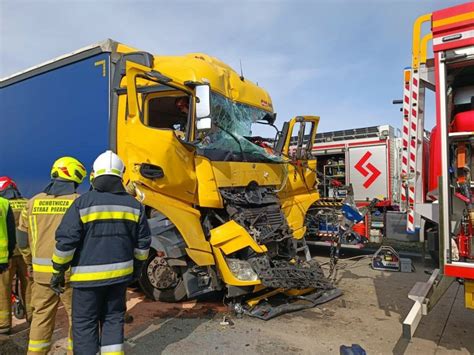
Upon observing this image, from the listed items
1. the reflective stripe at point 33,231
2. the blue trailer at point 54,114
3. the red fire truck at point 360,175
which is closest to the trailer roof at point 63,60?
the blue trailer at point 54,114

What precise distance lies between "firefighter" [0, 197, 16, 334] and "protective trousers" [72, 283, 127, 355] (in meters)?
1.54

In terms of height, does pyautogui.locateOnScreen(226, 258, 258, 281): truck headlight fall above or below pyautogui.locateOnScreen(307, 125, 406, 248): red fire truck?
below

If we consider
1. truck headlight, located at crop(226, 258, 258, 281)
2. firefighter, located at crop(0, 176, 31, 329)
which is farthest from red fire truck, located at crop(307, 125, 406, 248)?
firefighter, located at crop(0, 176, 31, 329)

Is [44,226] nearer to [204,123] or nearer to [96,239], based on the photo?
[96,239]

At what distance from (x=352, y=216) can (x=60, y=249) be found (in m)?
5.61

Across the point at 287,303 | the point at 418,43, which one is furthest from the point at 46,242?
the point at 418,43

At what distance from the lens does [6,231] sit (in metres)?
3.81

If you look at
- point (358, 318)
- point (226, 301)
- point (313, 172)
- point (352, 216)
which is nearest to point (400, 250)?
point (352, 216)

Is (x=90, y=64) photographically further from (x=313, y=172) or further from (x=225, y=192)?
(x=313, y=172)

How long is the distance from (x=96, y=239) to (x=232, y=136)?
109 inches

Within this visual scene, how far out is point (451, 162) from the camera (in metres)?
3.12

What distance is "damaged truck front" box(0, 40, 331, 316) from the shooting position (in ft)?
13.6

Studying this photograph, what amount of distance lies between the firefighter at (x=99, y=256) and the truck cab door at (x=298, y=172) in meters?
3.44

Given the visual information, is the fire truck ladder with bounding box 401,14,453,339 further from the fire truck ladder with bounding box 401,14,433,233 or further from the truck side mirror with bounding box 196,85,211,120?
the truck side mirror with bounding box 196,85,211,120
